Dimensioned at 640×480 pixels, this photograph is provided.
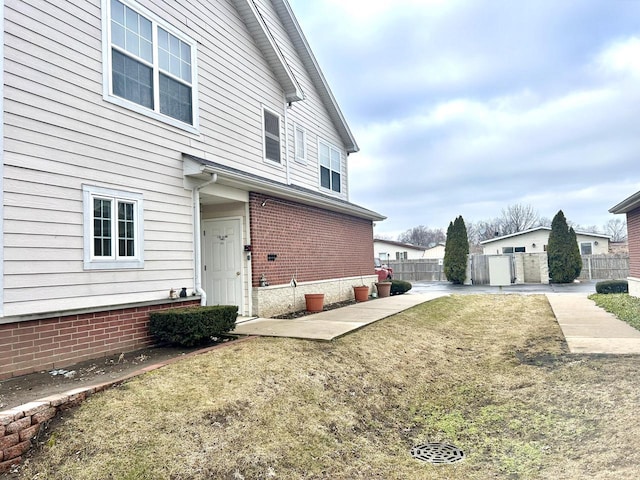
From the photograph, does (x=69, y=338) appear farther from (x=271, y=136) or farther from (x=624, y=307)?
(x=624, y=307)

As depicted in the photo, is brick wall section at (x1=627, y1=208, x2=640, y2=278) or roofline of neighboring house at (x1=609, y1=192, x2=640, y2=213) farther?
brick wall section at (x1=627, y1=208, x2=640, y2=278)

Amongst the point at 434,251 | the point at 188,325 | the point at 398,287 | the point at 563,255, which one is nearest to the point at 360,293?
the point at 398,287

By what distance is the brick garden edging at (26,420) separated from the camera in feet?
12.0

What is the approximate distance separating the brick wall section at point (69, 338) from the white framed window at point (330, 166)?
8.84 metres

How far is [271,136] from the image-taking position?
11594 mm

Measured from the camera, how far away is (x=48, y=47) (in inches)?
230

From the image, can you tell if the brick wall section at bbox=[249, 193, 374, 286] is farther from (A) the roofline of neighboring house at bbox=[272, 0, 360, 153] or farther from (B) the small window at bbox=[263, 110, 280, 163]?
(A) the roofline of neighboring house at bbox=[272, 0, 360, 153]

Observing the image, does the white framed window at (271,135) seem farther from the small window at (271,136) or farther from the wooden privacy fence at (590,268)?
the wooden privacy fence at (590,268)

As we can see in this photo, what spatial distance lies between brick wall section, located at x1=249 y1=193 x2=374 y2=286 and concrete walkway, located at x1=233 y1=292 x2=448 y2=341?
52.0 inches

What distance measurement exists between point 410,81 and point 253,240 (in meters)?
13.1

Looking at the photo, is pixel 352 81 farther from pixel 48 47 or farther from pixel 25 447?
pixel 25 447

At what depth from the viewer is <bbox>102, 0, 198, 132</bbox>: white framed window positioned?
683cm

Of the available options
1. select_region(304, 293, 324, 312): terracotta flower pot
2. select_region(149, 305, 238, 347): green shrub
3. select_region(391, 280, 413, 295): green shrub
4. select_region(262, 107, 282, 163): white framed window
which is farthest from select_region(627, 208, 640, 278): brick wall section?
select_region(149, 305, 238, 347): green shrub

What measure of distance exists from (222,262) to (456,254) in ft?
72.8
